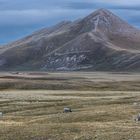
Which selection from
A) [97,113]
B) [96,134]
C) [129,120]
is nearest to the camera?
[96,134]

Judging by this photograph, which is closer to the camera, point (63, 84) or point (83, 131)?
point (83, 131)

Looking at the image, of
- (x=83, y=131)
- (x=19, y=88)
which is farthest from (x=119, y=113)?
(x=19, y=88)

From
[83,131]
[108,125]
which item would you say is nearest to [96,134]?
[83,131]

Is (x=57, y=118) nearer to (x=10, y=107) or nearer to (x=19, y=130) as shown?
(x=19, y=130)

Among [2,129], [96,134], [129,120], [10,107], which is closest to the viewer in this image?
[96,134]

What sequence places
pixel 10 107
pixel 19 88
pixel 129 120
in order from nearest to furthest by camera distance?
pixel 129 120
pixel 10 107
pixel 19 88

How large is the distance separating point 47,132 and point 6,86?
93470mm

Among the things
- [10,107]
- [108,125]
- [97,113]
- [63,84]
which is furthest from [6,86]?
[108,125]

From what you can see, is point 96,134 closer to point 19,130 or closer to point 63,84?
point 19,130

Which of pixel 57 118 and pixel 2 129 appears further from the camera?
pixel 57 118

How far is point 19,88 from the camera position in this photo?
133 meters

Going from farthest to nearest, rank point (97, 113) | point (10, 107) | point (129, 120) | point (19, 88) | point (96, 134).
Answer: point (19, 88) < point (10, 107) < point (97, 113) < point (129, 120) < point (96, 134)

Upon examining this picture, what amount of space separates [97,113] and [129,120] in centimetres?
577

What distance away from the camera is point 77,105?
7650 cm
